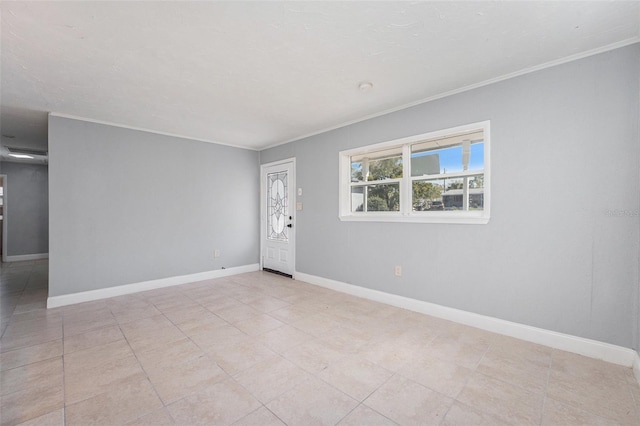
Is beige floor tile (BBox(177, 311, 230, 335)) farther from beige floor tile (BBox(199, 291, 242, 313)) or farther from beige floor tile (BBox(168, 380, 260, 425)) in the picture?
beige floor tile (BBox(168, 380, 260, 425))

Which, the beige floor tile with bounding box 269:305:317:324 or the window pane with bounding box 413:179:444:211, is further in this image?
the window pane with bounding box 413:179:444:211

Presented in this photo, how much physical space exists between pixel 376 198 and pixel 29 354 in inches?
154

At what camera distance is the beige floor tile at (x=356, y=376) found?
1.84m

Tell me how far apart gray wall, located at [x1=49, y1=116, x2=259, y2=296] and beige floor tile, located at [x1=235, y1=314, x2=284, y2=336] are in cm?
228

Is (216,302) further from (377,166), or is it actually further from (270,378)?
(377,166)

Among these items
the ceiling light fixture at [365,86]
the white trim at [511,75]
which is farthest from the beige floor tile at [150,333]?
the white trim at [511,75]

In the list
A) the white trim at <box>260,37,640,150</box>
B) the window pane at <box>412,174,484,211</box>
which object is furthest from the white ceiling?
the window pane at <box>412,174,484,211</box>

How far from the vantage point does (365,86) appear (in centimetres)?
283

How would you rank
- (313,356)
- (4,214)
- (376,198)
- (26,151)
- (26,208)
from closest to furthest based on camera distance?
(313,356) < (376,198) < (26,151) < (4,214) < (26,208)

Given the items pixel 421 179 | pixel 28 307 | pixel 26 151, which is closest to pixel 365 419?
pixel 421 179

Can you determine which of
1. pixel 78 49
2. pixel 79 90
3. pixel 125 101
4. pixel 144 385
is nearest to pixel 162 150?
pixel 125 101

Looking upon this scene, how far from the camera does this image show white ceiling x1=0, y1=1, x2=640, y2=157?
178cm

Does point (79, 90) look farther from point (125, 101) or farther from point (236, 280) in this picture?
point (236, 280)

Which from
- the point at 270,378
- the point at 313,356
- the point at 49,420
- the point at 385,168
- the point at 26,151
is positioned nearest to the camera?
the point at 49,420
